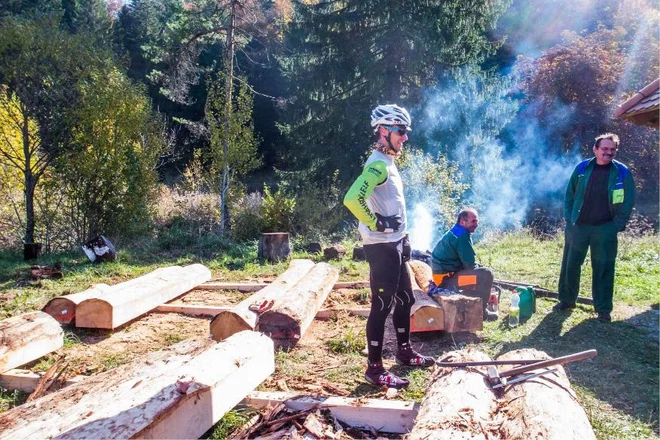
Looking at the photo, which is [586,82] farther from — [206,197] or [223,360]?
[223,360]

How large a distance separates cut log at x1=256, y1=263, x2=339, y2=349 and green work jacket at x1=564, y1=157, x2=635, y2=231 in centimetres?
324

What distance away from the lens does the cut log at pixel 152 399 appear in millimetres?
2865

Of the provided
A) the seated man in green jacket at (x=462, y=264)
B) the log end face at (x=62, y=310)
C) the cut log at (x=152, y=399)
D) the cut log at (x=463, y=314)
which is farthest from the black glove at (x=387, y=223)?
the log end face at (x=62, y=310)

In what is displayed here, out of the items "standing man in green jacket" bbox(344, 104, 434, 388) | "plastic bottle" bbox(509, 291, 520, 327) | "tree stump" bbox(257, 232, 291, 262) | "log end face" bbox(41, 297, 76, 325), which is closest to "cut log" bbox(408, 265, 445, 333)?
"plastic bottle" bbox(509, 291, 520, 327)

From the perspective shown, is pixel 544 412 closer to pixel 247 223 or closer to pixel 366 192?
pixel 366 192

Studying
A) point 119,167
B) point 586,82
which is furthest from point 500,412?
point 586,82

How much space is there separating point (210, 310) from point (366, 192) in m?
3.38

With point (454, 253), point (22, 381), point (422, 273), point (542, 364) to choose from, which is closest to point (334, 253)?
point (422, 273)

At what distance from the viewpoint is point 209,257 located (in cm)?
1142

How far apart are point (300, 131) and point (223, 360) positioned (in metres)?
16.1

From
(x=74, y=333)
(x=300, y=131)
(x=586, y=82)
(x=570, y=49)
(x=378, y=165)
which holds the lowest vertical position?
(x=74, y=333)

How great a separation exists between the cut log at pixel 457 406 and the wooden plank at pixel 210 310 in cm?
276

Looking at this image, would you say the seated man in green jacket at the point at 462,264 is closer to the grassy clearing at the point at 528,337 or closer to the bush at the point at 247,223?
the grassy clearing at the point at 528,337

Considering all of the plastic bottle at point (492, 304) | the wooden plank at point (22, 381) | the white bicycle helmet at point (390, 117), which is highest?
the white bicycle helmet at point (390, 117)
